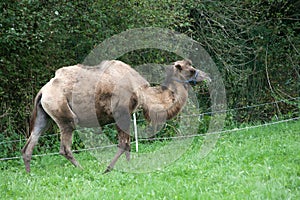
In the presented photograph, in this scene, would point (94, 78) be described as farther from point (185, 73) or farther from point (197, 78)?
point (197, 78)

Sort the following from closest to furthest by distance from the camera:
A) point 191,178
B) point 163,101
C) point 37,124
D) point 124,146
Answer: point 191,178
point 124,146
point 37,124
point 163,101

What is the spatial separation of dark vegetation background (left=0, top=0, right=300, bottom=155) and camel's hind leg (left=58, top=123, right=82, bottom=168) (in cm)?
244

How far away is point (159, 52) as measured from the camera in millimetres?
13078

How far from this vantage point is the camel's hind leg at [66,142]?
8.80 metres

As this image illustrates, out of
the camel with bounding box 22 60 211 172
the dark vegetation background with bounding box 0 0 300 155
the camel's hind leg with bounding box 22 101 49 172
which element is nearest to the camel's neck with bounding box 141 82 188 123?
the camel with bounding box 22 60 211 172

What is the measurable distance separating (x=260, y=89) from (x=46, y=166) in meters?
7.96

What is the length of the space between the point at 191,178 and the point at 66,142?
287 cm

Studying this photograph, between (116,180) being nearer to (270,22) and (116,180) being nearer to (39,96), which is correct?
(39,96)

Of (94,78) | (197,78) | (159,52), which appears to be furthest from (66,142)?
(159,52)

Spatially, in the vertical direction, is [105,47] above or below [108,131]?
above

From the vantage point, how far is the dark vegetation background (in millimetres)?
10906

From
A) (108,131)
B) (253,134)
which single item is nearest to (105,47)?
(108,131)

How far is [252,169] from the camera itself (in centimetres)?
709

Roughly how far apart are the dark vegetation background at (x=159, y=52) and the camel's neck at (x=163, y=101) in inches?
118
